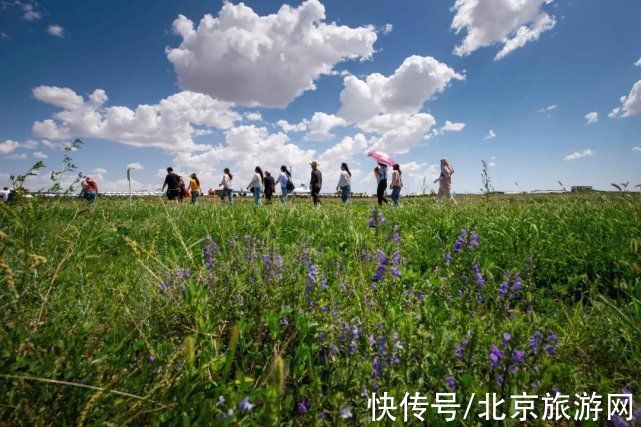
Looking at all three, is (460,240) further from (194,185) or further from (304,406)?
(194,185)

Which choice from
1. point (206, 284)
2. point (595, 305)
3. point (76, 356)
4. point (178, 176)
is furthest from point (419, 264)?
point (178, 176)

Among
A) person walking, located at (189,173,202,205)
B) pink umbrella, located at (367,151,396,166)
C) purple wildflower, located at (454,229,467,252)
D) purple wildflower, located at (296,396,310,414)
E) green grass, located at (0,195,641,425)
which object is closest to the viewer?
green grass, located at (0,195,641,425)

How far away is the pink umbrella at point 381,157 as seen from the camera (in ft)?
49.4

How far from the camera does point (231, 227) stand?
19.7 ft

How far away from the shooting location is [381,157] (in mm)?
15719

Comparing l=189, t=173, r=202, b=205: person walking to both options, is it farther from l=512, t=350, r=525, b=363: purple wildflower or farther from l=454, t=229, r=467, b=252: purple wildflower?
l=512, t=350, r=525, b=363: purple wildflower

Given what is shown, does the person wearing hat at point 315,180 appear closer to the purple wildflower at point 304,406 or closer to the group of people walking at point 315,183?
the group of people walking at point 315,183

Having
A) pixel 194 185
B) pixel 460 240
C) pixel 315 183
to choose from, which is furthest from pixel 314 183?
pixel 460 240

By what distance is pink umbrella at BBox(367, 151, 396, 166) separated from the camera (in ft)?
49.4

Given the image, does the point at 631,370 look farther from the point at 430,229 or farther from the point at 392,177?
the point at 392,177

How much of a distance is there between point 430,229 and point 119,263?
471cm

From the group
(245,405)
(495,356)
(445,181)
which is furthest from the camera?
(445,181)

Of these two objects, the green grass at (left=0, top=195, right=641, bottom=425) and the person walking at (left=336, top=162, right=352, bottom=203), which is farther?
the person walking at (left=336, top=162, right=352, bottom=203)

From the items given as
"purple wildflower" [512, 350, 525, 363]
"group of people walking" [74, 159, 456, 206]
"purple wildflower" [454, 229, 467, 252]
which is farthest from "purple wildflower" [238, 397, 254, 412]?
"group of people walking" [74, 159, 456, 206]
